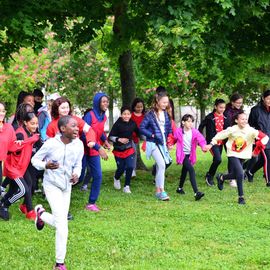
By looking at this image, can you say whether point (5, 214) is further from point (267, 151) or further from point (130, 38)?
point (267, 151)

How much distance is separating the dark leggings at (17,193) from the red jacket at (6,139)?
45 centimetres

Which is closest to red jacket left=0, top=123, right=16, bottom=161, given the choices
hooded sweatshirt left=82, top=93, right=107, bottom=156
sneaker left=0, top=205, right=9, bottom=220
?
sneaker left=0, top=205, right=9, bottom=220

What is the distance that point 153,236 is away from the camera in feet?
25.2

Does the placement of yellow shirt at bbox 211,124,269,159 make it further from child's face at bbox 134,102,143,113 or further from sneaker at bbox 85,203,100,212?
sneaker at bbox 85,203,100,212

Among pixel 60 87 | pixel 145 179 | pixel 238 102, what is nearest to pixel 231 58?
pixel 238 102

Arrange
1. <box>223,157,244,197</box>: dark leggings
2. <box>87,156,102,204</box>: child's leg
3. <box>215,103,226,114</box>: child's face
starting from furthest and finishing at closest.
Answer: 1. <box>215,103,226,114</box>: child's face
2. <box>223,157,244,197</box>: dark leggings
3. <box>87,156,102,204</box>: child's leg

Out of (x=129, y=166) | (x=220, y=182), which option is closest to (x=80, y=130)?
(x=129, y=166)

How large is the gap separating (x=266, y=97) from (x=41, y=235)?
6366 millimetres

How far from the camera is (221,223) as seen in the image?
845 centimetres

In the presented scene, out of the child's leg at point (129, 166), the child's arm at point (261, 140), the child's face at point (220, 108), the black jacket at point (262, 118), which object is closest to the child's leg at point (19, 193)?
the child's leg at point (129, 166)

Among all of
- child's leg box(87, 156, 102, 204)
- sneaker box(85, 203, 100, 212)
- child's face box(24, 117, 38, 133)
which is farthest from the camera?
sneaker box(85, 203, 100, 212)

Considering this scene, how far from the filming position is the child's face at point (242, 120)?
10.2 metres

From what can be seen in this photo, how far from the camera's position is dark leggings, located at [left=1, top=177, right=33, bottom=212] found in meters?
8.74

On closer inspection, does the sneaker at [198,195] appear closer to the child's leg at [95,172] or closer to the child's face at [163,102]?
the child's face at [163,102]
